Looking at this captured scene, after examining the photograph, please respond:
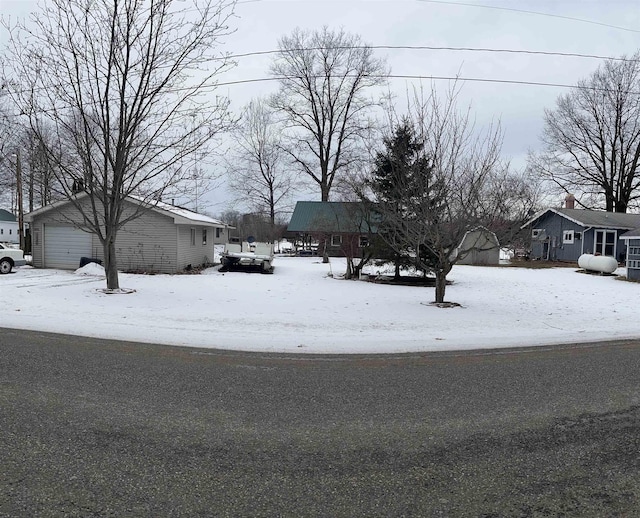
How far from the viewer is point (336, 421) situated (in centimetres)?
412

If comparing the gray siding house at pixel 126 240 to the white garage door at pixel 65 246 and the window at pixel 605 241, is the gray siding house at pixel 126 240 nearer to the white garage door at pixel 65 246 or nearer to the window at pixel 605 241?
the white garage door at pixel 65 246

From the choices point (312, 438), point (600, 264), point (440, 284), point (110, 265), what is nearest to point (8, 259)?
point (110, 265)

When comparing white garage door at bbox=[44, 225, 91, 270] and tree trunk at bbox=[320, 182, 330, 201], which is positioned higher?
tree trunk at bbox=[320, 182, 330, 201]

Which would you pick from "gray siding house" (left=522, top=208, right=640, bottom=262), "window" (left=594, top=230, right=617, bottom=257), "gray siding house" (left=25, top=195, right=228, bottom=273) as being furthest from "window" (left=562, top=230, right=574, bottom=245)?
"gray siding house" (left=25, top=195, right=228, bottom=273)

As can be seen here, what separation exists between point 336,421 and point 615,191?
151 feet

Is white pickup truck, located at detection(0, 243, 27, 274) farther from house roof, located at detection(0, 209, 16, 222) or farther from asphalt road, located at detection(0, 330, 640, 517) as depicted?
house roof, located at detection(0, 209, 16, 222)

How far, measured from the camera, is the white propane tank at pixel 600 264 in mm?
22969

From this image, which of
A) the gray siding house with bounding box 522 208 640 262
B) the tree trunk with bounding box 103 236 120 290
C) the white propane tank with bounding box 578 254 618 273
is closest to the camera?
the tree trunk with bounding box 103 236 120 290

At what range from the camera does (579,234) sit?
31.5 meters

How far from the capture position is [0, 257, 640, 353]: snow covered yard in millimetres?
7906

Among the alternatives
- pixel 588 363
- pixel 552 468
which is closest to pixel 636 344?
pixel 588 363

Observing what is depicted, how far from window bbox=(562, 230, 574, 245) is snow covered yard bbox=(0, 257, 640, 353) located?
55.0ft

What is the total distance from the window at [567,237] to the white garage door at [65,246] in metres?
29.6

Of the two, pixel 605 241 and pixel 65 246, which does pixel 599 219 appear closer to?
pixel 605 241
